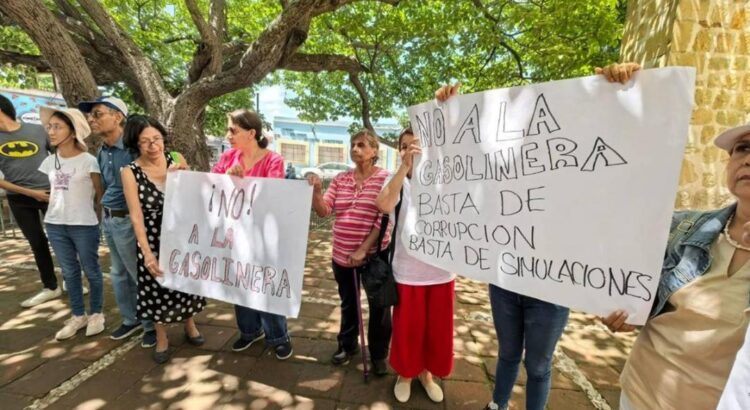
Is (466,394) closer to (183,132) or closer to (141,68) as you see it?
(183,132)

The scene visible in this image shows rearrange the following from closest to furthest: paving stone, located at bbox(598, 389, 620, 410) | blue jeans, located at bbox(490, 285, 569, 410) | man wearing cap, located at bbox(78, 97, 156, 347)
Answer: blue jeans, located at bbox(490, 285, 569, 410) < paving stone, located at bbox(598, 389, 620, 410) < man wearing cap, located at bbox(78, 97, 156, 347)

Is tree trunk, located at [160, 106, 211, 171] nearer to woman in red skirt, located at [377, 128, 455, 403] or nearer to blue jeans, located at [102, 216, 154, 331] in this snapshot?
blue jeans, located at [102, 216, 154, 331]

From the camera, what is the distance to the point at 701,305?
1.10m

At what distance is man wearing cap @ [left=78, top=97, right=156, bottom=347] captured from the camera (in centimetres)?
264

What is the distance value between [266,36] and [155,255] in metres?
4.23

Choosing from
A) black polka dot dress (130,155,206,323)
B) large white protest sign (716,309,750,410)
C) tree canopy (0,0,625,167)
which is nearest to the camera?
large white protest sign (716,309,750,410)

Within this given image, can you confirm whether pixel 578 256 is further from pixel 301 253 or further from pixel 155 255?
pixel 155 255

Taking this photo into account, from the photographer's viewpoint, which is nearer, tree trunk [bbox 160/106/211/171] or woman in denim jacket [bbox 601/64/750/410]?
woman in denim jacket [bbox 601/64/750/410]

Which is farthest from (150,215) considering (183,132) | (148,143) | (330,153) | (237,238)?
(330,153)

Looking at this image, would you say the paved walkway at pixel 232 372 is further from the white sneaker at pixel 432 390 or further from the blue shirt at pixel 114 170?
the blue shirt at pixel 114 170

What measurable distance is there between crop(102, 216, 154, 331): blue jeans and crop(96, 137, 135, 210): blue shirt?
13 centimetres

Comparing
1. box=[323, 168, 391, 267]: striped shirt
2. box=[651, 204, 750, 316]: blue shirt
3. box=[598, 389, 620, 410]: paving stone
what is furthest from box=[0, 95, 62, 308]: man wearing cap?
box=[598, 389, 620, 410]: paving stone

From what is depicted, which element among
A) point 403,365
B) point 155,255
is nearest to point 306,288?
point 155,255

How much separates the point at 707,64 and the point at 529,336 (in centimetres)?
356
